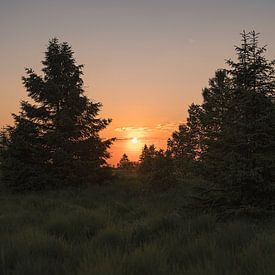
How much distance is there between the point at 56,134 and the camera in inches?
834

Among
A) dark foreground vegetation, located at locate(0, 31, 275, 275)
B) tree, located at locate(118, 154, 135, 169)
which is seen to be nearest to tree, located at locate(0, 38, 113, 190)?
dark foreground vegetation, located at locate(0, 31, 275, 275)

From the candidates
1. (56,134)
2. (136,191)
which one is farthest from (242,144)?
(56,134)

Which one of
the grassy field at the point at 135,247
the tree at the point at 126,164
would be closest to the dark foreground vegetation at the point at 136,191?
the grassy field at the point at 135,247

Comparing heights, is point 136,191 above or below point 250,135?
below

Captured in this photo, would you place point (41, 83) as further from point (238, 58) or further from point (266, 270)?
point (266, 270)

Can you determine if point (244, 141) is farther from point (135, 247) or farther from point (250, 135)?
point (135, 247)

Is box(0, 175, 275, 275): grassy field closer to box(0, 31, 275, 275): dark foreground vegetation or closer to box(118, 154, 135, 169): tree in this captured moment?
box(0, 31, 275, 275): dark foreground vegetation

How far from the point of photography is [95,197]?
56.9 ft

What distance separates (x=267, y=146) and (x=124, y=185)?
1293 centimetres

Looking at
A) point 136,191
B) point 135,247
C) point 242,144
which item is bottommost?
point 135,247

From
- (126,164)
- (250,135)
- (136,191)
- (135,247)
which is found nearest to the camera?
(135,247)

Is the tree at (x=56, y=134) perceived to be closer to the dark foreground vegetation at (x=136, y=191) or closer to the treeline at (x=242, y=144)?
the dark foreground vegetation at (x=136, y=191)

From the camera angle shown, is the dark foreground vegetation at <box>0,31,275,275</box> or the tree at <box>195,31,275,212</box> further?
the tree at <box>195,31,275,212</box>

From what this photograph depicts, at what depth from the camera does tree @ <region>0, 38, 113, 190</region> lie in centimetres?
2120
